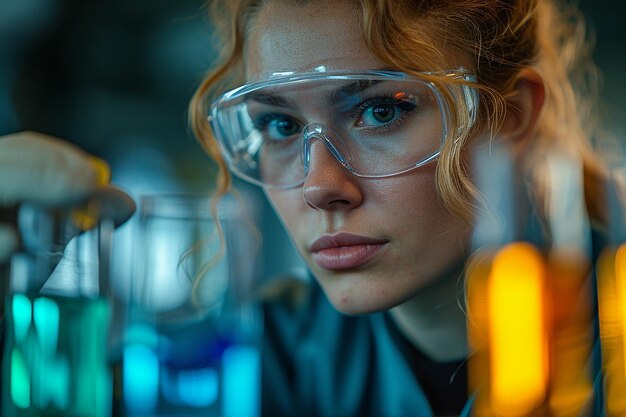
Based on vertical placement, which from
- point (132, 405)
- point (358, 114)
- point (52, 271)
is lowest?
point (132, 405)

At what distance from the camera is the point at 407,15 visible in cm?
60

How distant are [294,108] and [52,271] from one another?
28 centimetres

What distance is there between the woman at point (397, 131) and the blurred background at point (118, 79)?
0.11 m

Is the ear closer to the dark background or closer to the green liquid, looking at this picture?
the dark background

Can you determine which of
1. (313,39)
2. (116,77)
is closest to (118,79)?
(116,77)

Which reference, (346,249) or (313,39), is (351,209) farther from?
(313,39)

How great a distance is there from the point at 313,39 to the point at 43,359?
1.27ft

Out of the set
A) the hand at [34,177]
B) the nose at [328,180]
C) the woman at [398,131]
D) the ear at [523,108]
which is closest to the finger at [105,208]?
the hand at [34,177]

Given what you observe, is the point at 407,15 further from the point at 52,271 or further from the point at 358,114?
the point at 52,271

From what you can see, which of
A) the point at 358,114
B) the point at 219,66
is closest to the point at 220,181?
the point at 219,66

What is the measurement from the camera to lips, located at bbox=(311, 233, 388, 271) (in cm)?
64

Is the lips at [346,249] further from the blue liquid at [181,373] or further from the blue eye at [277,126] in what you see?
the blue liquid at [181,373]

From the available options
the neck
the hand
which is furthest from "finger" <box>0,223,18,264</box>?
the neck

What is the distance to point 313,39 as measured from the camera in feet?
2.00
